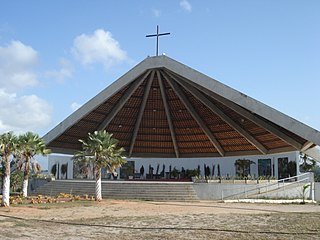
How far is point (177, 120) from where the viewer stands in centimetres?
4831

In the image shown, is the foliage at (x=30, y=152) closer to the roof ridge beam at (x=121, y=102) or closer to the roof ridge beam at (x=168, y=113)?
the roof ridge beam at (x=121, y=102)

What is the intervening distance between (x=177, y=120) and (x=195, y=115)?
4336mm

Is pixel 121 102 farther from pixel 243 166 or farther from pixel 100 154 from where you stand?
pixel 243 166

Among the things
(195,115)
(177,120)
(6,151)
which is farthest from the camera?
(177,120)

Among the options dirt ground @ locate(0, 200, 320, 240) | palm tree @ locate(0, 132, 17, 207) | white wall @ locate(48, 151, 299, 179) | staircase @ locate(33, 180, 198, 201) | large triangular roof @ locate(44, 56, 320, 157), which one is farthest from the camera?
white wall @ locate(48, 151, 299, 179)

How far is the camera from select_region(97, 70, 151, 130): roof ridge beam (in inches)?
1560

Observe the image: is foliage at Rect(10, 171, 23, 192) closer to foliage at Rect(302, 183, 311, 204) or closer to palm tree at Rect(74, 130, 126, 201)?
palm tree at Rect(74, 130, 126, 201)

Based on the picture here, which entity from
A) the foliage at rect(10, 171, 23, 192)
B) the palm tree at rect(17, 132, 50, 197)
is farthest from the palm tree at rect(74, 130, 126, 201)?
the foliage at rect(10, 171, 23, 192)

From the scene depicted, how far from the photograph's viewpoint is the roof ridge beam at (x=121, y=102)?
130 ft

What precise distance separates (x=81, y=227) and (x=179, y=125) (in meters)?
33.9

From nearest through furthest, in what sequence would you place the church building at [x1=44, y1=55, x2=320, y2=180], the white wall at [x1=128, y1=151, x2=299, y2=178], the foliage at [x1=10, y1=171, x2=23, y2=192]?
the church building at [x1=44, y1=55, x2=320, y2=180] < the foliage at [x1=10, y1=171, x2=23, y2=192] < the white wall at [x1=128, y1=151, x2=299, y2=178]

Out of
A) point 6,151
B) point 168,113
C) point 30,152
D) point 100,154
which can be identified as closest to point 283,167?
point 168,113

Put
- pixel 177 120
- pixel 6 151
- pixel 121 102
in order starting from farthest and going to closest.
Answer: pixel 177 120
pixel 121 102
pixel 6 151

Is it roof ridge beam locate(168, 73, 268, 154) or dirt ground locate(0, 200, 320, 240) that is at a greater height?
roof ridge beam locate(168, 73, 268, 154)
